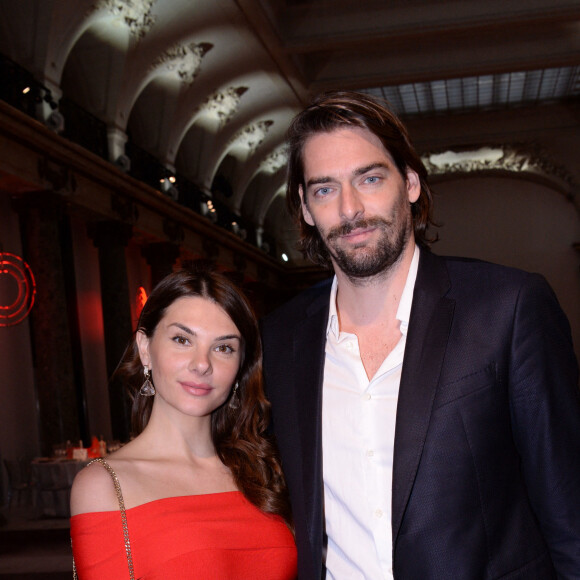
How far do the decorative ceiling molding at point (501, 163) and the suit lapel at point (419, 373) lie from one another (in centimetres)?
2359

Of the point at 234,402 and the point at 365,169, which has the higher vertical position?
the point at 365,169

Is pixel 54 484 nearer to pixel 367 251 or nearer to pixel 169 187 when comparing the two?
pixel 367 251

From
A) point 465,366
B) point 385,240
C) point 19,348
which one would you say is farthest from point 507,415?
point 19,348

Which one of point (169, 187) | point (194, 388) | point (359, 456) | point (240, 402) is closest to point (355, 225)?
point (359, 456)

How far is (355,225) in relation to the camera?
2412 mm

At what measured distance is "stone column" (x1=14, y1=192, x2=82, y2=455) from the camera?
11781mm

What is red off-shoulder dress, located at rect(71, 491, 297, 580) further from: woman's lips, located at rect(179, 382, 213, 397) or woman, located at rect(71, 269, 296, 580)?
woman's lips, located at rect(179, 382, 213, 397)

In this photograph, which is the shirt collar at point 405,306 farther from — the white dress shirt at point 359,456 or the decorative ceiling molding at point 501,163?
the decorative ceiling molding at point 501,163

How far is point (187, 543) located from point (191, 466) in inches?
14.4

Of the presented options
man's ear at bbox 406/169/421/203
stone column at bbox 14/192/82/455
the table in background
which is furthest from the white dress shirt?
A: stone column at bbox 14/192/82/455

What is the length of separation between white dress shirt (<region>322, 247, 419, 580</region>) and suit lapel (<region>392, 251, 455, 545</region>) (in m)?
0.08

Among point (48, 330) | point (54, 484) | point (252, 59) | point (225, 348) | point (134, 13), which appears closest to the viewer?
point (225, 348)

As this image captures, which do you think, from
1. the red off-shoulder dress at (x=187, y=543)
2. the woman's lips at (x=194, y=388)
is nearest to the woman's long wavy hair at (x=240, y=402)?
the red off-shoulder dress at (x=187, y=543)

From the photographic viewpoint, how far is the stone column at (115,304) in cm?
1464
